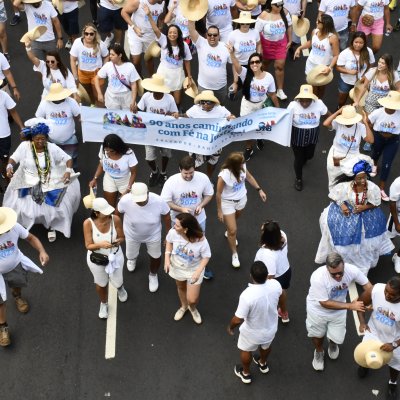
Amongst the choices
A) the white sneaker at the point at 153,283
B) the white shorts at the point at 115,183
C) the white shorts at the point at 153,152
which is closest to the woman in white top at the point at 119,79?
the white shorts at the point at 153,152

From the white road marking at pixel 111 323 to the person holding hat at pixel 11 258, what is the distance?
3.57ft

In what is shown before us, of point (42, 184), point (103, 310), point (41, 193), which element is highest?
point (42, 184)

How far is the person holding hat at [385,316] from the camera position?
7.02 meters

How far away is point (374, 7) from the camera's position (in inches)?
497

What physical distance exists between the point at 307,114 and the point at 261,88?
3.12ft

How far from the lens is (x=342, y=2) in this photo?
12328mm

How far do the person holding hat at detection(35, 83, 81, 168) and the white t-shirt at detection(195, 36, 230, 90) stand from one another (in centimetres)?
225

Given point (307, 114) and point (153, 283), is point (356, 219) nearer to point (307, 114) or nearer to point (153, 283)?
point (307, 114)

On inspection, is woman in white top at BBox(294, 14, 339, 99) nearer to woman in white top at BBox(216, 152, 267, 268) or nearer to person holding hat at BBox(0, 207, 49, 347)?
woman in white top at BBox(216, 152, 267, 268)

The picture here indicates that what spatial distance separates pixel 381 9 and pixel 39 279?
779 centimetres

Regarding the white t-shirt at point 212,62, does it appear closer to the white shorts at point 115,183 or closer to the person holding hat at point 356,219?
the white shorts at point 115,183

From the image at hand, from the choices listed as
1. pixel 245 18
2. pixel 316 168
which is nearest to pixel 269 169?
pixel 316 168

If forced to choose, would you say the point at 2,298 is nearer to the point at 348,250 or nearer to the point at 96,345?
the point at 96,345

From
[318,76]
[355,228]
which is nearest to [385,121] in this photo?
[318,76]
